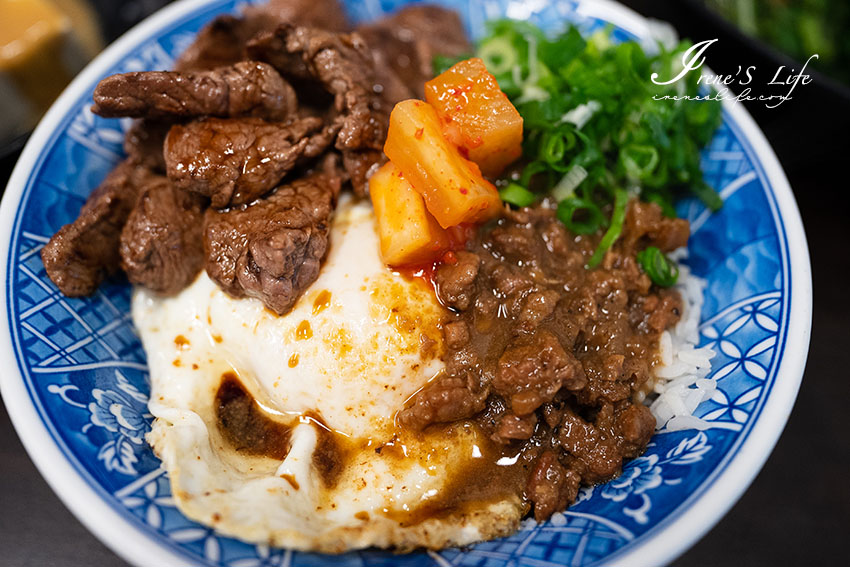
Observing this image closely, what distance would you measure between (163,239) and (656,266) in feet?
7.41

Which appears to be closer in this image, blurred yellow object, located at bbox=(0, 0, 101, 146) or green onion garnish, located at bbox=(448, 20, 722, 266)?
green onion garnish, located at bbox=(448, 20, 722, 266)

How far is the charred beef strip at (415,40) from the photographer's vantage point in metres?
3.55

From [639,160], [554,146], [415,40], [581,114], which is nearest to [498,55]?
[415,40]

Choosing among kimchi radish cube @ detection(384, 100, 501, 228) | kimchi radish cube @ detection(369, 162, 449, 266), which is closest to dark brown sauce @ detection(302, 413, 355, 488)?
kimchi radish cube @ detection(369, 162, 449, 266)

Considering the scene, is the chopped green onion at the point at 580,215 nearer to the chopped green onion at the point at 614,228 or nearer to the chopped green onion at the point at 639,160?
the chopped green onion at the point at 614,228

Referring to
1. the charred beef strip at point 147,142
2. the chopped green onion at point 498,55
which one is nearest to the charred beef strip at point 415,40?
the chopped green onion at point 498,55

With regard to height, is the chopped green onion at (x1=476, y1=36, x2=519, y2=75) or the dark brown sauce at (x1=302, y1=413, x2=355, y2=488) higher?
the chopped green onion at (x1=476, y1=36, x2=519, y2=75)

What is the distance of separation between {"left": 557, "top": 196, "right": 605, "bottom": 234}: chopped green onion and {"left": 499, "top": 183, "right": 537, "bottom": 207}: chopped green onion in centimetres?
17

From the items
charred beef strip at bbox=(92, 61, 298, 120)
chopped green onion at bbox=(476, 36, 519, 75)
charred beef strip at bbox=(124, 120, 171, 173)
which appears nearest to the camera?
charred beef strip at bbox=(92, 61, 298, 120)

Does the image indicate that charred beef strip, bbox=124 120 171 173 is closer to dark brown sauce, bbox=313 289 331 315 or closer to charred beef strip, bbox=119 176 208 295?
charred beef strip, bbox=119 176 208 295

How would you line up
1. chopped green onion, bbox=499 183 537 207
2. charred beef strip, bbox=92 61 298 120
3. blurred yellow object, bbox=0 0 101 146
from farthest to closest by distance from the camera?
blurred yellow object, bbox=0 0 101 146 → chopped green onion, bbox=499 183 537 207 → charred beef strip, bbox=92 61 298 120

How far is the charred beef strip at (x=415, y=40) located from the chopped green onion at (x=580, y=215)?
3.83 ft

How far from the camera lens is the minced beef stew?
2.41 m

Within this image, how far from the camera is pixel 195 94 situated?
8.56 ft
